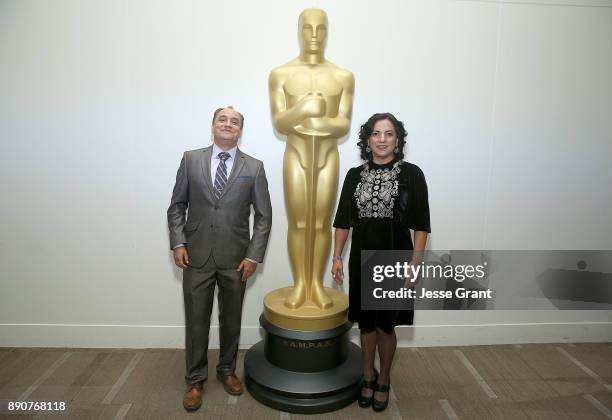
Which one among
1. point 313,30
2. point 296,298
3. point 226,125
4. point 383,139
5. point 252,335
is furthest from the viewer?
point 252,335

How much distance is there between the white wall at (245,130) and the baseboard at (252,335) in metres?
0.02

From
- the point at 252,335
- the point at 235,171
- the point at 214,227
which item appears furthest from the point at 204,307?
the point at 252,335

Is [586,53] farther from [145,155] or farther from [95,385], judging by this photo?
[95,385]

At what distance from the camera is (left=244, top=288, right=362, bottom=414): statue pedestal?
2.34 m

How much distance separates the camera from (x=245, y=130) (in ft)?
9.77

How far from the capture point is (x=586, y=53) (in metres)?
3.03

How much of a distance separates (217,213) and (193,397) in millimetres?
1048

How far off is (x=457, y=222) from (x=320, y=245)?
1235mm

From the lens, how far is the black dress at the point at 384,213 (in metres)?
2.18

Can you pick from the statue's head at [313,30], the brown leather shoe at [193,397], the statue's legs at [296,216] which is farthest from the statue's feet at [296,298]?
the statue's head at [313,30]

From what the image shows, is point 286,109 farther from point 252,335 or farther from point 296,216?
point 252,335

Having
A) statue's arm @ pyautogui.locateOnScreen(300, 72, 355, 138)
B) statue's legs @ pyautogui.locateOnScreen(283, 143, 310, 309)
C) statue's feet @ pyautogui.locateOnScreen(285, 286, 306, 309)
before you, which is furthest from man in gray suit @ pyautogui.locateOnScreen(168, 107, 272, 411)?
statue's arm @ pyautogui.locateOnScreen(300, 72, 355, 138)

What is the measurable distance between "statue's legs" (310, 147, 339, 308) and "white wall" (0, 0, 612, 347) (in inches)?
24.4

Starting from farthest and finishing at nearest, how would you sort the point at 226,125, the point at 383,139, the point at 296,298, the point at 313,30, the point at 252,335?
the point at 252,335
the point at 296,298
the point at 313,30
the point at 226,125
the point at 383,139
